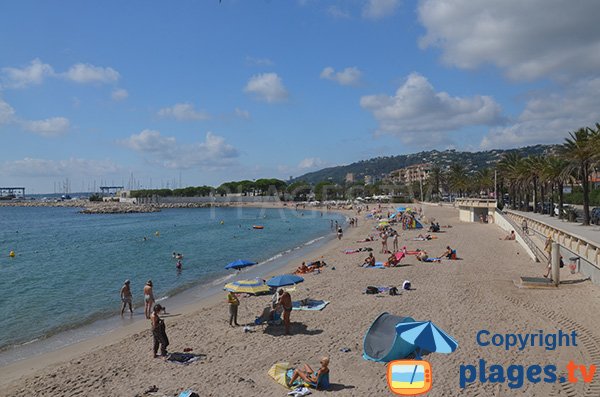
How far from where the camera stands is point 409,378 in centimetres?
793

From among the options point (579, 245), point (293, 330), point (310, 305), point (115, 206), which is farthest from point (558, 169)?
point (115, 206)

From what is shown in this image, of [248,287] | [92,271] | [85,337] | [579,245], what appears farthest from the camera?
[92,271]

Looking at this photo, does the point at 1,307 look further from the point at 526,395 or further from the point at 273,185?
the point at 273,185

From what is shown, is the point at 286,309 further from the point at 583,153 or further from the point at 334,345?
the point at 583,153

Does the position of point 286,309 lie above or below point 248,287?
above

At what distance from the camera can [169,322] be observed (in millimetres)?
15297

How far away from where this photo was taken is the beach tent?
9602 millimetres

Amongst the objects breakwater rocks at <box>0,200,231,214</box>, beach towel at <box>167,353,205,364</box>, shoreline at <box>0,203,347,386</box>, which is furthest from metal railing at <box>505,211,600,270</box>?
breakwater rocks at <box>0,200,231,214</box>

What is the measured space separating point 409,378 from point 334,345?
11.8 feet

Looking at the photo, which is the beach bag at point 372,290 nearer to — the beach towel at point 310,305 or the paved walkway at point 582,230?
the beach towel at point 310,305

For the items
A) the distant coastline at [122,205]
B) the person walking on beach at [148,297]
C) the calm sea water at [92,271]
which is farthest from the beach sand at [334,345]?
the distant coastline at [122,205]

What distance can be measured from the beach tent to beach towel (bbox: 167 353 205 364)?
160 inches

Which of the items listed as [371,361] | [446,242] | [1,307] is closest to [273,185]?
[446,242]

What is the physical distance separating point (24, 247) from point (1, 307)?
3046cm
